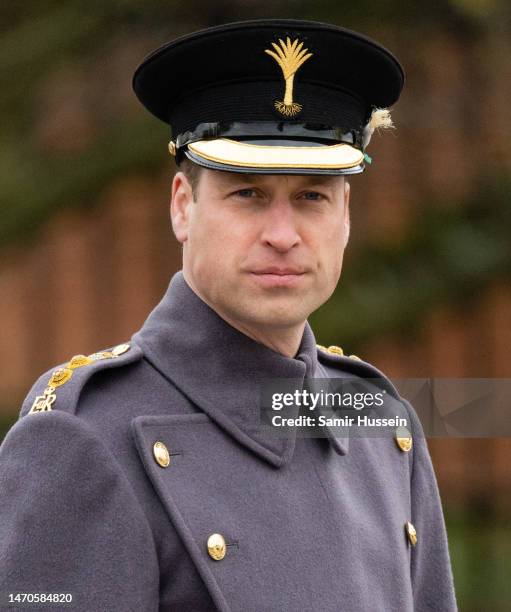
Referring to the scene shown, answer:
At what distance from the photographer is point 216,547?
198 centimetres

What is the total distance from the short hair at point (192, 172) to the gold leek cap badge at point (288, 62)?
183 millimetres

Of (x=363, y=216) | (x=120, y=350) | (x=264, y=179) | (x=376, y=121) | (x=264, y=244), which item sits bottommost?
(x=120, y=350)

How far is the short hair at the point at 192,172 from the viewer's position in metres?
2.19

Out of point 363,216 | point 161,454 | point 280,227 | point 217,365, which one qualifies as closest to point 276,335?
A: point 217,365

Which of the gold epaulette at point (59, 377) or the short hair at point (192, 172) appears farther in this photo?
the short hair at point (192, 172)

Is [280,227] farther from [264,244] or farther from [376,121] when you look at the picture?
[376,121]

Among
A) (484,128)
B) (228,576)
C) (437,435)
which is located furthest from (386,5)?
(228,576)

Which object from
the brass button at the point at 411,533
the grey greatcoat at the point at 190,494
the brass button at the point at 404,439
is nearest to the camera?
the grey greatcoat at the point at 190,494

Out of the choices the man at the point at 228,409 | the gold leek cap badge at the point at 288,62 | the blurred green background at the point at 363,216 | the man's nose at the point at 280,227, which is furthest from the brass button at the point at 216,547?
the blurred green background at the point at 363,216

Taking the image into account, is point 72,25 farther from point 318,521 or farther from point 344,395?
point 318,521

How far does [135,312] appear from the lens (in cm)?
596

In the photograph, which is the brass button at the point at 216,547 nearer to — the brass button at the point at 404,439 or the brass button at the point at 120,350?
the brass button at the point at 120,350

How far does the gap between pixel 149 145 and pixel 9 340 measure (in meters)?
1.22

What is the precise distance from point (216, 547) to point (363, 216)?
394 centimetres
